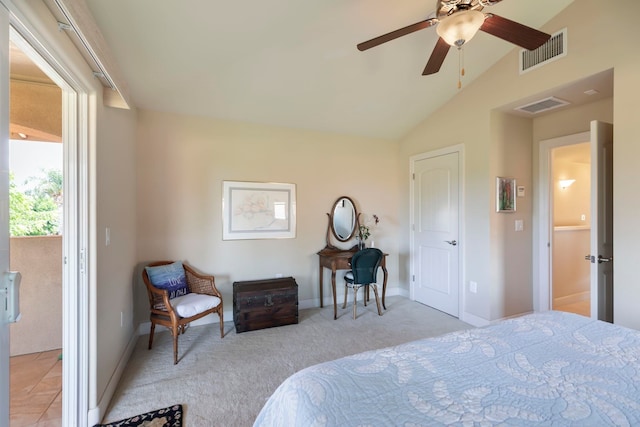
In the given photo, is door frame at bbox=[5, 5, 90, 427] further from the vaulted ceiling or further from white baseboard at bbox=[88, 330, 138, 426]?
the vaulted ceiling

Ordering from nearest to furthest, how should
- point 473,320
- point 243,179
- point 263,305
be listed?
point 263,305
point 473,320
point 243,179

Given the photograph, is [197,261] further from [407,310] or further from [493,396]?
[493,396]

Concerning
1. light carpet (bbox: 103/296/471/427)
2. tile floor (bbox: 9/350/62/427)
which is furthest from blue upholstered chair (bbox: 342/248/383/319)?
tile floor (bbox: 9/350/62/427)

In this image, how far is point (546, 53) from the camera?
2.58 m

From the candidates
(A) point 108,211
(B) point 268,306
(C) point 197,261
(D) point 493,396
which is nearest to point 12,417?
(A) point 108,211

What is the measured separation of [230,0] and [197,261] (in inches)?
98.2

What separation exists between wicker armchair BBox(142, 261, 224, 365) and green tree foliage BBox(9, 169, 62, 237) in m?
0.87

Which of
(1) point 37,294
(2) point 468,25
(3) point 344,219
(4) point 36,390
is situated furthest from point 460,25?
(1) point 37,294

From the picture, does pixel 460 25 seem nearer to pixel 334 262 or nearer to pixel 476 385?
pixel 476 385

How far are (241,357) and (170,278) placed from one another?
1053 mm

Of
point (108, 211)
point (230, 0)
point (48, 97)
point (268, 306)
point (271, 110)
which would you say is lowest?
point (268, 306)

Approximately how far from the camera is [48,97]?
7.76 ft

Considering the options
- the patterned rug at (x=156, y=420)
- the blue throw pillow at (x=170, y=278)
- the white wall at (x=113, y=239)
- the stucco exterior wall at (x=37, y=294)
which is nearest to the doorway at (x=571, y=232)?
the patterned rug at (x=156, y=420)

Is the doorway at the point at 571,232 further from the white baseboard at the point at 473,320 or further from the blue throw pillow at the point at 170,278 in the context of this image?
the blue throw pillow at the point at 170,278
